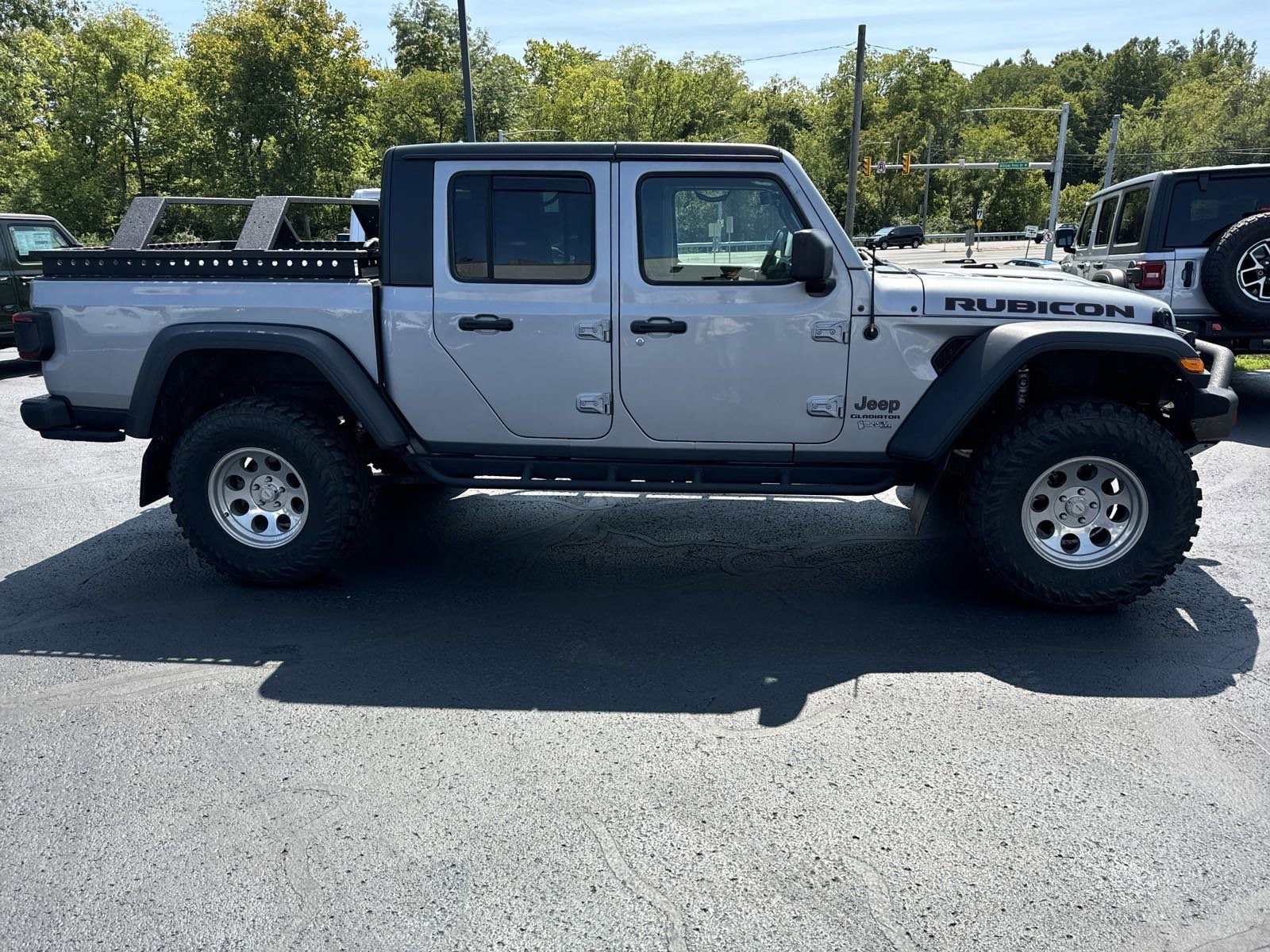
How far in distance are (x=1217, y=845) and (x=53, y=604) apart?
16.5ft

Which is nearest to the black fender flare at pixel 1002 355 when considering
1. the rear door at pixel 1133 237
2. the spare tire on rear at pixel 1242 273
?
the spare tire on rear at pixel 1242 273

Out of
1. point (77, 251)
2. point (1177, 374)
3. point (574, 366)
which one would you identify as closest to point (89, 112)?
point (77, 251)

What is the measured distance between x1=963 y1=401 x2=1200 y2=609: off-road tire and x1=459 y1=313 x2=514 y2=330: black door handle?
7.56 ft

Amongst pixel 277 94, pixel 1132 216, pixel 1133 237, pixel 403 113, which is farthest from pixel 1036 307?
pixel 403 113

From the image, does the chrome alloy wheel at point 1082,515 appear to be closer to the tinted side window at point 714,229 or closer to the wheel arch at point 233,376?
the tinted side window at point 714,229

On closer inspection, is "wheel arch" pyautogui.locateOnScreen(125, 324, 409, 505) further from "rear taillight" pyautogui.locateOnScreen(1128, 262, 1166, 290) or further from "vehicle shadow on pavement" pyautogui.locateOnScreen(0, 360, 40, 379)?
"vehicle shadow on pavement" pyautogui.locateOnScreen(0, 360, 40, 379)

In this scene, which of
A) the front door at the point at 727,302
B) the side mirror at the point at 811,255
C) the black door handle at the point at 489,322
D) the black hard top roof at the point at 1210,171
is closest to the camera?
the side mirror at the point at 811,255

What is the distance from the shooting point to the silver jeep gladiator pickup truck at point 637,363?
4.32 meters

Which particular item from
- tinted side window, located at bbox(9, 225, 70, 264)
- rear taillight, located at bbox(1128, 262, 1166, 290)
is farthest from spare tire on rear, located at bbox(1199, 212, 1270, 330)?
tinted side window, located at bbox(9, 225, 70, 264)

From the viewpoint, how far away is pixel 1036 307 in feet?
14.2

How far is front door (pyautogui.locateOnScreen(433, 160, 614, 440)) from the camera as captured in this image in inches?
175

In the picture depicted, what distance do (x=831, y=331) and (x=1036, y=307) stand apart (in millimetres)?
933

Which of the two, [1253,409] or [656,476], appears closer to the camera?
[656,476]

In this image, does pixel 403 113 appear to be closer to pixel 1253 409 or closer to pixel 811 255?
pixel 1253 409
